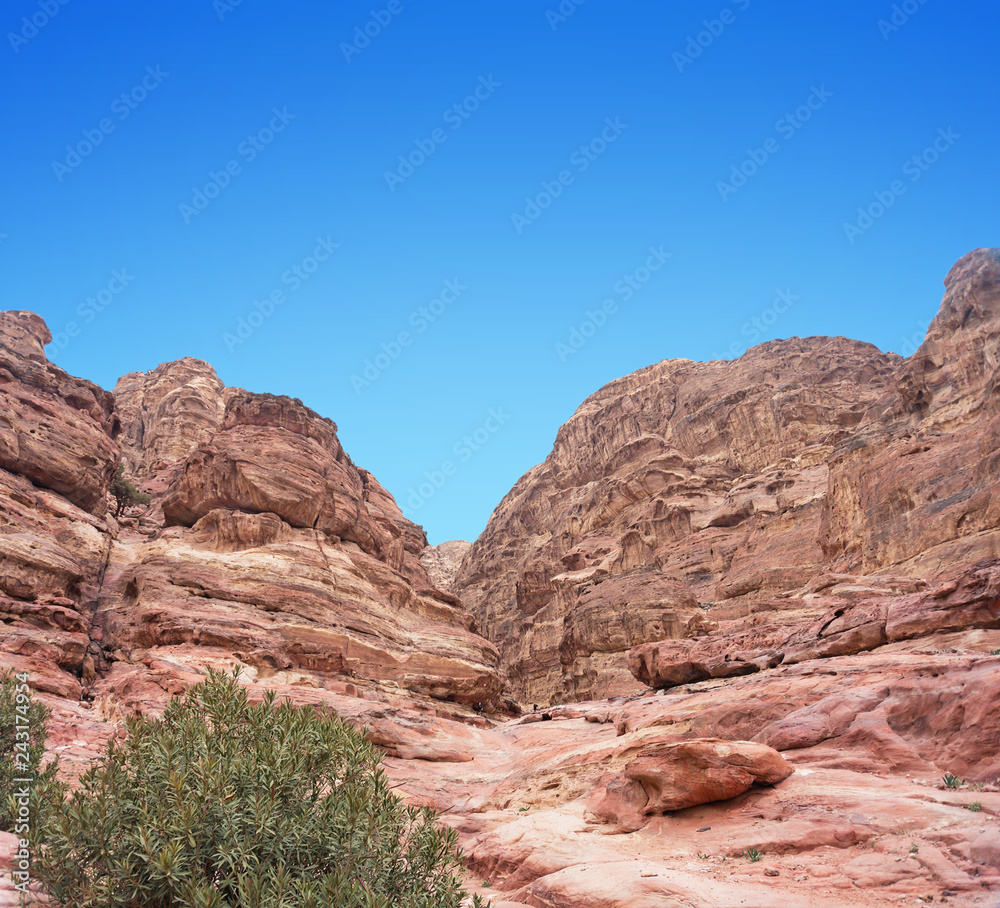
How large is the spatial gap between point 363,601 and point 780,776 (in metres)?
33.0

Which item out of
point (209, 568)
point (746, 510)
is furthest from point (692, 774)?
point (746, 510)

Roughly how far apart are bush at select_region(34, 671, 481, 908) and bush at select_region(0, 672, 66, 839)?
60 cm

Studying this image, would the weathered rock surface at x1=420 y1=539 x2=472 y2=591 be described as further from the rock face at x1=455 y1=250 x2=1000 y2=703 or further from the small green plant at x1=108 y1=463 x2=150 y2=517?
the small green plant at x1=108 y1=463 x2=150 y2=517

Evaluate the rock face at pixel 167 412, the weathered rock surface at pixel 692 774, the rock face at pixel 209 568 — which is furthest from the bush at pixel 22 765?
the rock face at pixel 167 412

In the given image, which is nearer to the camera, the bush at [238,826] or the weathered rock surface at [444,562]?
the bush at [238,826]

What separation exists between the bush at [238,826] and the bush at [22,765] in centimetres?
60

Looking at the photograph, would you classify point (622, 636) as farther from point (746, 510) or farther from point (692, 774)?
point (692, 774)

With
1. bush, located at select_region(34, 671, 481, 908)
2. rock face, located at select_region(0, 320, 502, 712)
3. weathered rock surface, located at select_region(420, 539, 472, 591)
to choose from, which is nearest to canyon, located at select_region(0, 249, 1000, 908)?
rock face, located at select_region(0, 320, 502, 712)

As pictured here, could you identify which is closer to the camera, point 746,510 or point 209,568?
point 209,568

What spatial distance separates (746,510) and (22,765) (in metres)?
75.1

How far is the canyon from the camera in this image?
1285 cm

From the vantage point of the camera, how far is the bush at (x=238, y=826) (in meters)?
7.60

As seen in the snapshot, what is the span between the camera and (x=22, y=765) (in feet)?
38.9

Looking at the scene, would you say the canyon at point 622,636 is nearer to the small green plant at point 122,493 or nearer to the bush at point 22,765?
the bush at point 22,765
